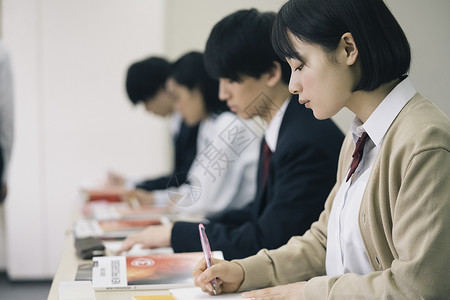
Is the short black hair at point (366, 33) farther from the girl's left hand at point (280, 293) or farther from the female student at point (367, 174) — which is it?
the girl's left hand at point (280, 293)

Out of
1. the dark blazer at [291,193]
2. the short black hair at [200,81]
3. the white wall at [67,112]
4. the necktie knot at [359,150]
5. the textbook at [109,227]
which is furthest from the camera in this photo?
the white wall at [67,112]

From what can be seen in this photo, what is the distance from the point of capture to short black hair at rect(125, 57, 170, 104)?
3.09m

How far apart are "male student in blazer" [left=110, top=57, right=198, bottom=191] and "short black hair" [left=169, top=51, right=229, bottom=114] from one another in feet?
1.02

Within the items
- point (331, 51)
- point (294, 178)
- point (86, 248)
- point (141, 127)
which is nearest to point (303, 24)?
point (331, 51)

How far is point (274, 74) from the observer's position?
1.79m

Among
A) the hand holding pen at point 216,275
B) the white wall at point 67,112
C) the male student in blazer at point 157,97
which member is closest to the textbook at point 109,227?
the hand holding pen at point 216,275

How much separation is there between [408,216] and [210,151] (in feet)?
5.12

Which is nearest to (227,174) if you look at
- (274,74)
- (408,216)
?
(274,74)

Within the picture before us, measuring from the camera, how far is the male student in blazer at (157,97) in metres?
3.09

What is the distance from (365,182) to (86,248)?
31.0 inches

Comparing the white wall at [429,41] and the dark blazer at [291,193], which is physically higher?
the white wall at [429,41]

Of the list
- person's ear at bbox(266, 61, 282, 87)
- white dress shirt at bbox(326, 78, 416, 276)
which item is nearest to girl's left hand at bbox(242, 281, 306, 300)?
white dress shirt at bbox(326, 78, 416, 276)

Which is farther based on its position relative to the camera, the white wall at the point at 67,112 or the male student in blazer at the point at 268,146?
the white wall at the point at 67,112

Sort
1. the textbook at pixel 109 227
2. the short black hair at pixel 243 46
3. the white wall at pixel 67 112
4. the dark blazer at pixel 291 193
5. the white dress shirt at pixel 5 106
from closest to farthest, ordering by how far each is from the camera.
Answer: the dark blazer at pixel 291 193 < the short black hair at pixel 243 46 < the textbook at pixel 109 227 < the white dress shirt at pixel 5 106 < the white wall at pixel 67 112
